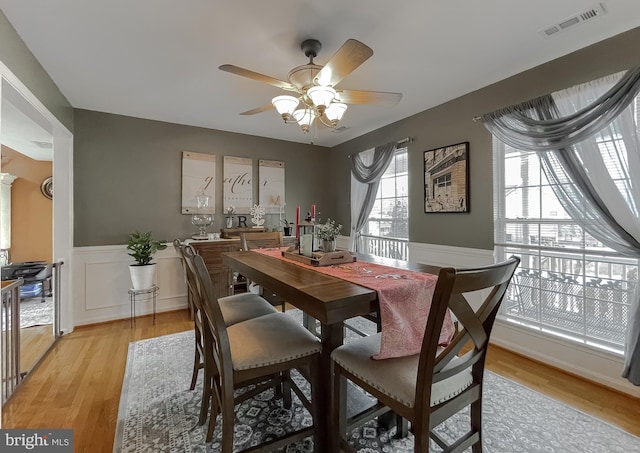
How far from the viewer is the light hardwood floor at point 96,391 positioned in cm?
177

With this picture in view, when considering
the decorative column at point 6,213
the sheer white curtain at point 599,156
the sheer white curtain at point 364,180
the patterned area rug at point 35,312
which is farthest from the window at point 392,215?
the decorative column at point 6,213

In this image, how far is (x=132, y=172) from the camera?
12.0 ft

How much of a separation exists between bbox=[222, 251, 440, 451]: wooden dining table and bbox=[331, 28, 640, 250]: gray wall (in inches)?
61.4

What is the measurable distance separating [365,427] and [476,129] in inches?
112

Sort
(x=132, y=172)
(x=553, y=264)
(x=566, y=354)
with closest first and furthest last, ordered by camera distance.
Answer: (x=566, y=354) < (x=553, y=264) < (x=132, y=172)

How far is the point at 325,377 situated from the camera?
1478 millimetres

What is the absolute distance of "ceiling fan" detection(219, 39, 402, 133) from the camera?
1619 millimetres

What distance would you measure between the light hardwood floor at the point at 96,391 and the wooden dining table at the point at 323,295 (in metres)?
1.24

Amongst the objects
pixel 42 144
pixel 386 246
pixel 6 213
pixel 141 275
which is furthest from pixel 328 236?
pixel 6 213

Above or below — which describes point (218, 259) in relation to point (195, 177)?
below

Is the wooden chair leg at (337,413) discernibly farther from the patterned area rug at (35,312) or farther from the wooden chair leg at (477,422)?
the patterned area rug at (35,312)

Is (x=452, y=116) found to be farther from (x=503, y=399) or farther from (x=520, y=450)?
(x=520, y=450)

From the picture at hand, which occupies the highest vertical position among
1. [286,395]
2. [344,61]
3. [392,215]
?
[344,61]

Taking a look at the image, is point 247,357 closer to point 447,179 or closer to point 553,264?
point 553,264
